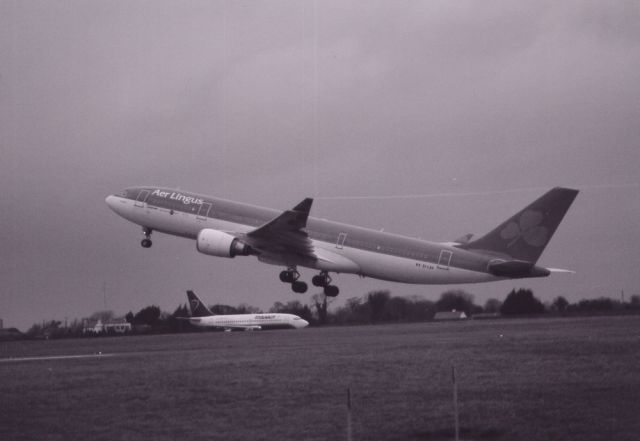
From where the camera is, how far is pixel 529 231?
54.5 m

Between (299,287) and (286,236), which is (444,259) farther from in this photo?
(299,287)

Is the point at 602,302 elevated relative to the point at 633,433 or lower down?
elevated

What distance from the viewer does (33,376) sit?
31.5 meters

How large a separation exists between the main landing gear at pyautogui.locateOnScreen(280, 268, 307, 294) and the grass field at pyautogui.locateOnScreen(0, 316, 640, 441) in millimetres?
24282

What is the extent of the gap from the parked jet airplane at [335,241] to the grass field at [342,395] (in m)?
18.9

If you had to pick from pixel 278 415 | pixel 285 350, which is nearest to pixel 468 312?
pixel 285 350

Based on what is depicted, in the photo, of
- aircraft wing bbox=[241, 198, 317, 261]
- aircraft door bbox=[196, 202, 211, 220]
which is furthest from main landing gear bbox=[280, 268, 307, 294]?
aircraft door bbox=[196, 202, 211, 220]

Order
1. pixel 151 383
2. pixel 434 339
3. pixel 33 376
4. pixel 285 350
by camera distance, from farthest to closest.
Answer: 1. pixel 434 339
2. pixel 285 350
3. pixel 33 376
4. pixel 151 383

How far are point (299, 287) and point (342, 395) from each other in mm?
37296

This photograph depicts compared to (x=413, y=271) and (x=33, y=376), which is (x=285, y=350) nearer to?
(x=33, y=376)

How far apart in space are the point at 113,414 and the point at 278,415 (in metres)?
3.90

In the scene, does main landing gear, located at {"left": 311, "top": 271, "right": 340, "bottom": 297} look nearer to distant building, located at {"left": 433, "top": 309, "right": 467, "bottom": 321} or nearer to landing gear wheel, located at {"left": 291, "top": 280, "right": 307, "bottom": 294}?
landing gear wheel, located at {"left": 291, "top": 280, "right": 307, "bottom": 294}

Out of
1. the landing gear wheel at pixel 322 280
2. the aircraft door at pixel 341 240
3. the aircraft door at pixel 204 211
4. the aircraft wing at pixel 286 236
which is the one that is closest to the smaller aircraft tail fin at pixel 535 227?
the aircraft door at pixel 341 240

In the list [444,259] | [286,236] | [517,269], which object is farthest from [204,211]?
[517,269]
